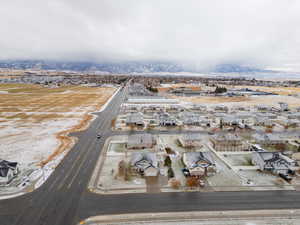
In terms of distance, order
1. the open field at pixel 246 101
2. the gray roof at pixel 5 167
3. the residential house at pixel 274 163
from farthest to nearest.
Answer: the open field at pixel 246 101, the residential house at pixel 274 163, the gray roof at pixel 5 167

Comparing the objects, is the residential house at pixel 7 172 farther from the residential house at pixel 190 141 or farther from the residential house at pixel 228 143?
the residential house at pixel 228 143

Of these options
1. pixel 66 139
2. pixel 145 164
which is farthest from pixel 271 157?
pixel 66 139

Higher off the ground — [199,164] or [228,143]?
[228,143]

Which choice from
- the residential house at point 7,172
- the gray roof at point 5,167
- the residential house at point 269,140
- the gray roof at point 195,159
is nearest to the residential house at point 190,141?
the gray roof at point 195,159

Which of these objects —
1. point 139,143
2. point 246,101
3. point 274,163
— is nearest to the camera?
point 274,163

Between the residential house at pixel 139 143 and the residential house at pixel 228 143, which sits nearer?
the residential house at pixel 139 143

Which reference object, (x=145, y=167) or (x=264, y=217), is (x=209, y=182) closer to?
(x=264, y=217)

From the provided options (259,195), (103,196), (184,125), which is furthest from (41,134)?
(259,195)

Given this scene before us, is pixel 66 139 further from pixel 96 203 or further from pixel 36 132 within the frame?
pixel 96 203

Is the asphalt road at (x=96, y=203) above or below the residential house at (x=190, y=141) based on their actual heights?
below
